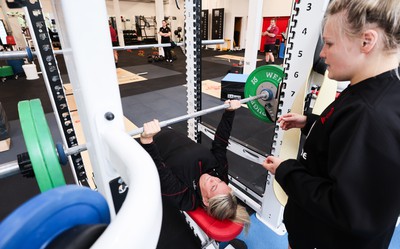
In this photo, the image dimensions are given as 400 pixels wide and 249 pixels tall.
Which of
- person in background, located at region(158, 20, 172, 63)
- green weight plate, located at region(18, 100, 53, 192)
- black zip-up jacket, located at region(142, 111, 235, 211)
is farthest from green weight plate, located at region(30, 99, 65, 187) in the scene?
person in background, located at region(158, 20, 172, 63)

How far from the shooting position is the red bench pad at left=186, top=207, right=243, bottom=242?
1.24m

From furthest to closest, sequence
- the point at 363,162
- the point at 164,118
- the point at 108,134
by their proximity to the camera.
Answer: the point at 164,118 → the point at 363,162 → the point at 108,134

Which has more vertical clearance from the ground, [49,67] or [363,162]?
[49,67]

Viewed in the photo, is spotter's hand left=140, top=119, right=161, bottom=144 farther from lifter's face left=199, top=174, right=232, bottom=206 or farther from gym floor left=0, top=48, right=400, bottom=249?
gym floor left=0, top=48, right=400, bottom=249

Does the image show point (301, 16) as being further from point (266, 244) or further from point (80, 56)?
point (266, 244)

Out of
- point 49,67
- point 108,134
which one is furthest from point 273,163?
point 49,67

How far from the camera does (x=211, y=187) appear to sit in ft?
4.99

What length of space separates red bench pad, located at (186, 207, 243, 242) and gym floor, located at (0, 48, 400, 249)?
20.8 inches

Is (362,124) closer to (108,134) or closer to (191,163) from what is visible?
(108,134)

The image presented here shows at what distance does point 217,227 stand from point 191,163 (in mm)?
567

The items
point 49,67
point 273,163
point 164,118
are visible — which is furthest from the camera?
point 164,118

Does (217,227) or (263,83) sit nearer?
(217,227)

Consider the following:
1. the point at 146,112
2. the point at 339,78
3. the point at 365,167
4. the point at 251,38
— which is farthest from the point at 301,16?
the point at 251,38

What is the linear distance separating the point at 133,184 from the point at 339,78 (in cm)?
75
